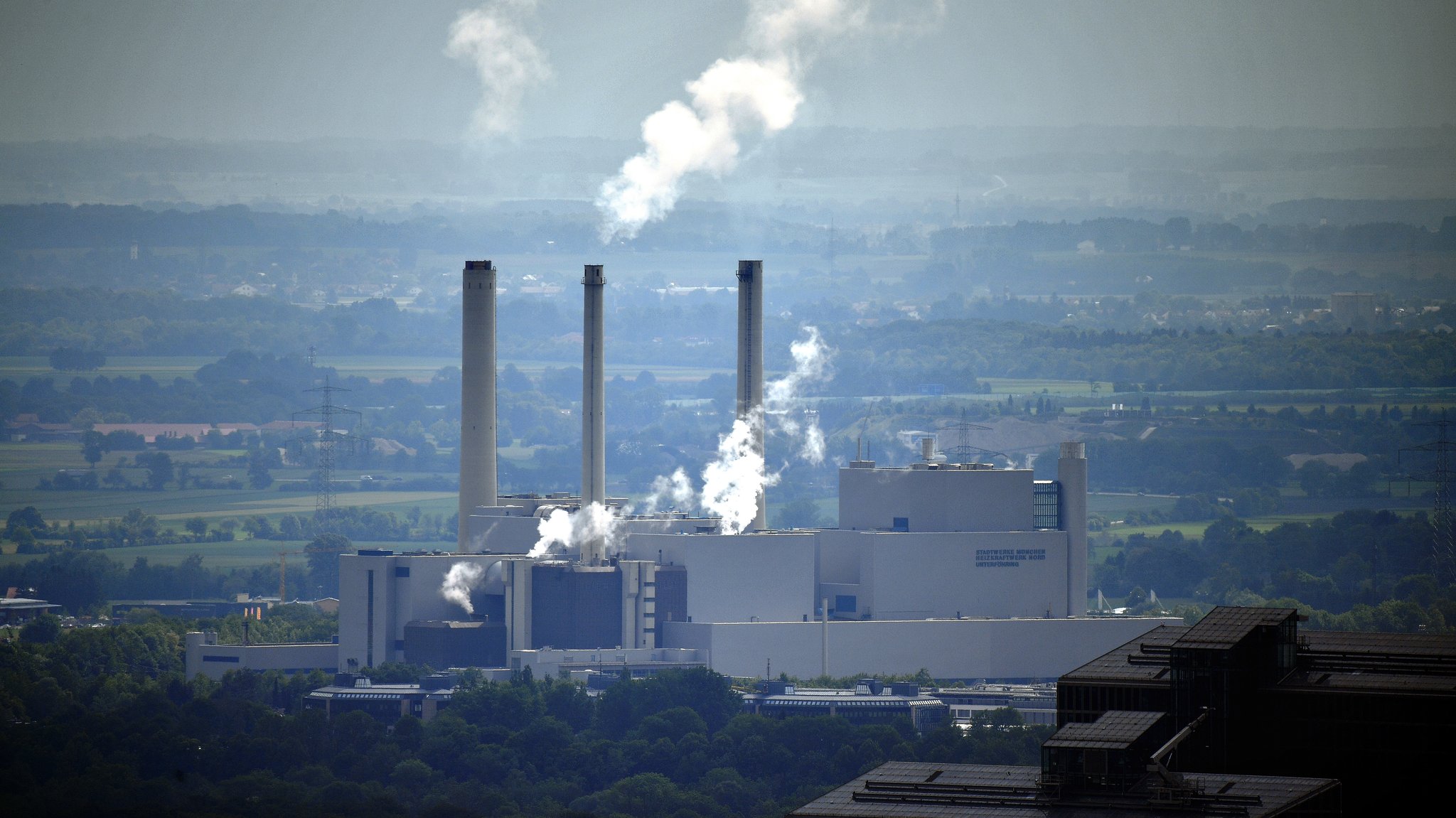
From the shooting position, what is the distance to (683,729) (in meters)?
111

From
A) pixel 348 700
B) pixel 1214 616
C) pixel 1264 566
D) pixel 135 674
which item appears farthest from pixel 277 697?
pixel 1264 566

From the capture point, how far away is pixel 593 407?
127 m

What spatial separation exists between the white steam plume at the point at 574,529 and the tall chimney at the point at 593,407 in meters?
0.66

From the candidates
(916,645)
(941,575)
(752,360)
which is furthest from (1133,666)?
(752,360)

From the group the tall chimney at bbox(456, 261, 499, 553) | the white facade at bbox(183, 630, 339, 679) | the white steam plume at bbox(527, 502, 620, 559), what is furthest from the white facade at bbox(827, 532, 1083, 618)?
the white facade at bbox(183, 630, 339, 679)

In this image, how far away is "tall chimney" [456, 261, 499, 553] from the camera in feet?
433

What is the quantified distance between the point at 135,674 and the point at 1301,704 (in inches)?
3217

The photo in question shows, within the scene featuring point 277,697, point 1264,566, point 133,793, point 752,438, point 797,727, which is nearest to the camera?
point 133,793

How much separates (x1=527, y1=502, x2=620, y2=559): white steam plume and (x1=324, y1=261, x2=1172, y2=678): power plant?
3.5 inches

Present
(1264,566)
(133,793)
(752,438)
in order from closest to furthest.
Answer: (133,793) → (752,438) → (1264,566)

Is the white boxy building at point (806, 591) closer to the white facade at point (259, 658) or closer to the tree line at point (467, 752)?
the white facade at point (259, 658)

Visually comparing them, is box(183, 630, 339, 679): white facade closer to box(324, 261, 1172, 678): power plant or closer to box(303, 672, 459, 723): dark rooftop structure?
box(324, 261, 1172, 678): power plant

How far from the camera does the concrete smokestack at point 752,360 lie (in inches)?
5221

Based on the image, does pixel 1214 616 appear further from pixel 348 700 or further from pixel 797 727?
pixel 348 700
